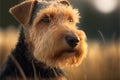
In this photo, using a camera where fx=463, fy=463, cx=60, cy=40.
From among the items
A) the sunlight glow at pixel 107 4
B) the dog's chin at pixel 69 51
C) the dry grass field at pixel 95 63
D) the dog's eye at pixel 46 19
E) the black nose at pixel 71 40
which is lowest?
the dry grass field at pixel 95 63

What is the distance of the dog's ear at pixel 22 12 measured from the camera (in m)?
6.48

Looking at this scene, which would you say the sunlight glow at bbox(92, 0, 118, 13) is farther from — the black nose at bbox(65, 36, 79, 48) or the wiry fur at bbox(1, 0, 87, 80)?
the black nose at bbox(65, 36, 79, 48)

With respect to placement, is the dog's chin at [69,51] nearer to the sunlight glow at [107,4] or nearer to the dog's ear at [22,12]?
the dog's ear at [22,12]

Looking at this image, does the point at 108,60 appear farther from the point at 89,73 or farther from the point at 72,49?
the point at 72,49

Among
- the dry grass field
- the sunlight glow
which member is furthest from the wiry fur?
the sunlight glow

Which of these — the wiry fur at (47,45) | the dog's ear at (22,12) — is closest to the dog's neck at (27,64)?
the wiry fur at (47,45)

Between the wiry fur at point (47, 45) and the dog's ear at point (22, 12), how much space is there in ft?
0.05

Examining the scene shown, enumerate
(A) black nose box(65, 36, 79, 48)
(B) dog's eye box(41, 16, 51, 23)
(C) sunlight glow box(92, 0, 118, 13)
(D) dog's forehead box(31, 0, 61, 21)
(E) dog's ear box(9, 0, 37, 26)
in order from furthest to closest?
1. (C) sunlight glow box(92, 0, 118, 13)
2. (D) dog's forehead box(31, 0, 61, 21)
3. (E) dog's ear box(9, 0, 37, 26)
4. (B) dog's eye box(41, 16, 51, 23)
5. (A) black nose box(65, 36, 79, 48)

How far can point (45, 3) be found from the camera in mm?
6703

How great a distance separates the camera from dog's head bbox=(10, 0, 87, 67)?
579cm

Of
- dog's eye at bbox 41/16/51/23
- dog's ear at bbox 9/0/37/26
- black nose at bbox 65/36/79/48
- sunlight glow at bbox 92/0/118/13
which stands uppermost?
sunlight glow at bbox 92/0/118/13

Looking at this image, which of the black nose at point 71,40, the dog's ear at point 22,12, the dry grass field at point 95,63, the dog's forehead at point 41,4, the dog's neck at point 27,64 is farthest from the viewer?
the dry grass field at point 95,63

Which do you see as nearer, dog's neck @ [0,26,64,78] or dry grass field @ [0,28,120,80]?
dog's neck @ [0,26,64,78]

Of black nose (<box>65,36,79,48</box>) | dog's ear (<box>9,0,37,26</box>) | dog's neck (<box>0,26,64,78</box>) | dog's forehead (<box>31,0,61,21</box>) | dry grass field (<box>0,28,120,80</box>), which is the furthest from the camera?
dry grass field (<box>0,28,120,80</box>)
